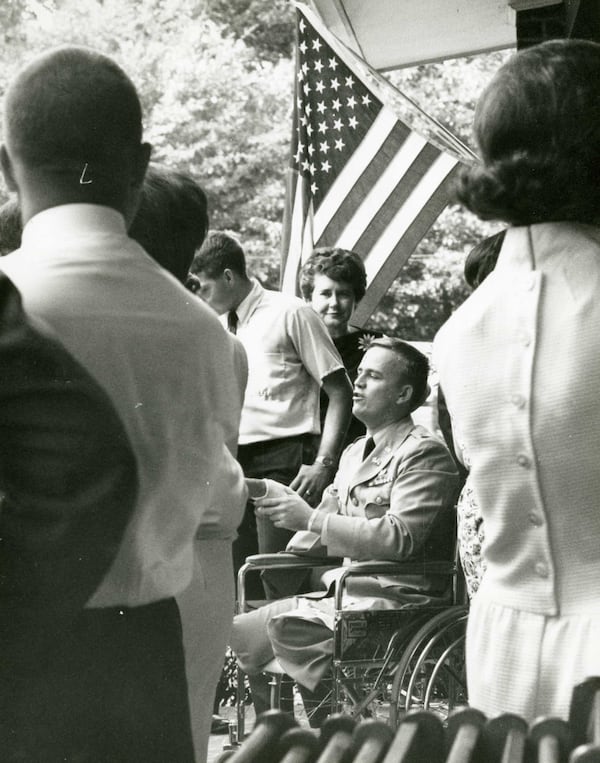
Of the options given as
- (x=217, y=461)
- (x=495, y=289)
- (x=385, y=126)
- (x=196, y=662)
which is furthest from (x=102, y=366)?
(x=385, y=126)

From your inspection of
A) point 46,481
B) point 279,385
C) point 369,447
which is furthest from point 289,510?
point 46,481

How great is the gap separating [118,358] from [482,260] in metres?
1.81

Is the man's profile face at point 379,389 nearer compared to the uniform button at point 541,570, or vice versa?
the uniform button at point 541,570

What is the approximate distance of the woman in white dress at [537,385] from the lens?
131cm

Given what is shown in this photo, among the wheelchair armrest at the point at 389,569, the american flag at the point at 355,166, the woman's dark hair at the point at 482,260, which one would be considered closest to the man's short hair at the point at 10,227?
the woman's dark hair at the point at 482,260

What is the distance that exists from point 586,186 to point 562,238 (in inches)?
2.3

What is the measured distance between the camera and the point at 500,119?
138 centimetres

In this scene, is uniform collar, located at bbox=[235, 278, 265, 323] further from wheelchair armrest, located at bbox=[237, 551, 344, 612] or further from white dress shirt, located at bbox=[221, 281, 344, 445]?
wheelchair armrest, located at bbox=[237, 551, 344, 612]

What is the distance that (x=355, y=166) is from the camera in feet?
20.2

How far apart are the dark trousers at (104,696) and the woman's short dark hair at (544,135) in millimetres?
571

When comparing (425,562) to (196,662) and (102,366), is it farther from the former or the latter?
(102,366)

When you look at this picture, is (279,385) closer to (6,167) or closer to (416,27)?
(416,27)

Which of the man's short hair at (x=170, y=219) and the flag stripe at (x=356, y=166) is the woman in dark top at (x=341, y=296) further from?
the man's short hair at (x=170, y=219)

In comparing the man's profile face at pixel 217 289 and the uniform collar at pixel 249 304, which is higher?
the man's profile face at pixel 217 289
